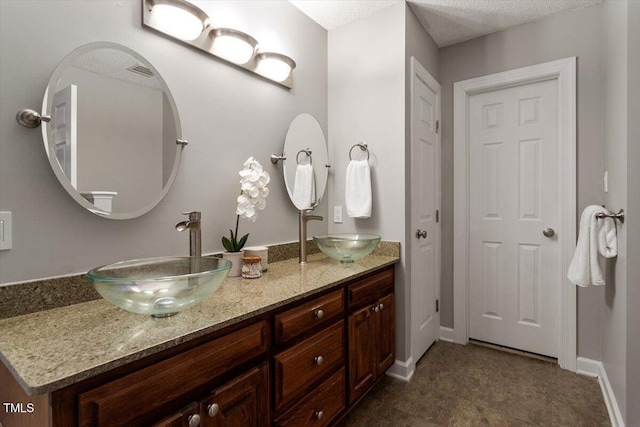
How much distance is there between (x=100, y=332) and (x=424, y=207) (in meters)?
2.11

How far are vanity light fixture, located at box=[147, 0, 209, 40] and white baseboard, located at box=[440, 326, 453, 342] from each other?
2731 mm

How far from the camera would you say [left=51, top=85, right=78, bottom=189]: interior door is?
111 centimetres

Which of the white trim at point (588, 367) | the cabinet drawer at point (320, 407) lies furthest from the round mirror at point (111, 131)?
the white trim at point (588, 367)

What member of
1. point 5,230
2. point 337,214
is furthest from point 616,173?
point 5,230

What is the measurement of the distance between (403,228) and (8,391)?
1.89m

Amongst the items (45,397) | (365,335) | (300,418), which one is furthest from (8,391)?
(365,335)

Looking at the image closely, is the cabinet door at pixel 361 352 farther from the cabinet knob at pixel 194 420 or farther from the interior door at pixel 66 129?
the interior door at pixel 66 129

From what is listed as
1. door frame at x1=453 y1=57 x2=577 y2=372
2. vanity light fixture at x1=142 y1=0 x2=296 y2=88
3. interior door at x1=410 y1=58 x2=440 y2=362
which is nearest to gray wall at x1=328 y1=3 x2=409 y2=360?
interior door at x1=410 y1=58 x2=440 y2=362

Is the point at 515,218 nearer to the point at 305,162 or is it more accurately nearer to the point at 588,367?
the point at 588,367

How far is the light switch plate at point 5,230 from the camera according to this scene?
3.33ft

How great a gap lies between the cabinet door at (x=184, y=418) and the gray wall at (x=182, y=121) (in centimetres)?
66

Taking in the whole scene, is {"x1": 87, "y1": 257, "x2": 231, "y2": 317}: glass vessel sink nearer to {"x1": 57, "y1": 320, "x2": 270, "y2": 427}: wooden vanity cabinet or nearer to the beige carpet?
{"x1": 57, "y1": 320, "x2": 270, "y2": 427}: wooden vanity cabinet

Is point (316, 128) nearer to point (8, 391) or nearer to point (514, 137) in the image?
point (514, 137)

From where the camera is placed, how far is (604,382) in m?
2.01
